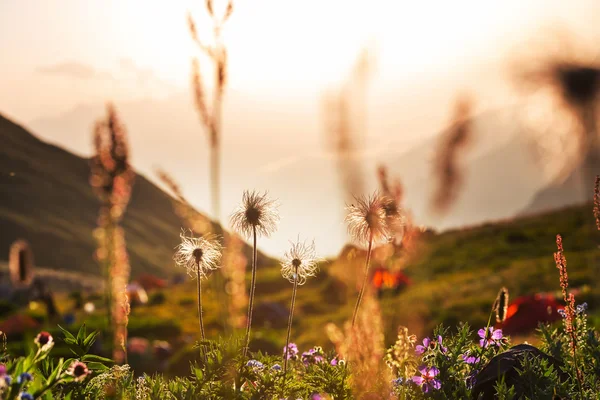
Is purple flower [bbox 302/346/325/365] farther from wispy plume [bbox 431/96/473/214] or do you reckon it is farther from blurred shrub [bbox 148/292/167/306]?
blurred shrub [bbox 148/292/167/306]

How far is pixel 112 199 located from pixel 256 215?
1.53m

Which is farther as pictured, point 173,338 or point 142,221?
point 142,221

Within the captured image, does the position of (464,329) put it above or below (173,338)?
below

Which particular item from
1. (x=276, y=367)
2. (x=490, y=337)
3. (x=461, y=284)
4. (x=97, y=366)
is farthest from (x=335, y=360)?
(x=461, y=284)

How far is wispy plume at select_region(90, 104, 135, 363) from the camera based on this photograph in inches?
152

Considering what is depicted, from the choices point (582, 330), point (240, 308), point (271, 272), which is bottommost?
point (240, 308)

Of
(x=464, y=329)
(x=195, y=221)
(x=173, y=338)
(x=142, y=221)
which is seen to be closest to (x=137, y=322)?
(x=173, y=338)

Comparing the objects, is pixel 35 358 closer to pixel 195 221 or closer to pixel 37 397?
pixel 37 397

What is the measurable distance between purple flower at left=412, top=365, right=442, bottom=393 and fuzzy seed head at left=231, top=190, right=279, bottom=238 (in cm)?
208

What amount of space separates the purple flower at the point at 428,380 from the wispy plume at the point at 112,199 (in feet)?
9.63

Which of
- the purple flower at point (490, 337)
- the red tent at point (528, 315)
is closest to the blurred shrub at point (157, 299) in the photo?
the red tent at point (528, 315)

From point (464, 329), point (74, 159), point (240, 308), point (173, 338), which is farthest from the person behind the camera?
point (74, 159)

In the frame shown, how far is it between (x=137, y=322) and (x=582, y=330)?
84.2 feet

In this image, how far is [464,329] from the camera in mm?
6480
